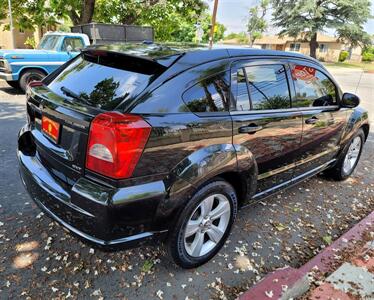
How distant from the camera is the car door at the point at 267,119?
269 centimetres

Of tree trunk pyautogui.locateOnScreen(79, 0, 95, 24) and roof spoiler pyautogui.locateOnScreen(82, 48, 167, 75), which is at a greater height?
tree trunk pyautogui.locateOnScreen(79, 0, 95, 24)

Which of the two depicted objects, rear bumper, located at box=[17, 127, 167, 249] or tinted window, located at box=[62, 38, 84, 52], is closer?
rear bumper, located at box=[17, 127, 167, 249]

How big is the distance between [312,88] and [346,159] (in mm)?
1629

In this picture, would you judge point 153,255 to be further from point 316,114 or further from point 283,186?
point 316,114

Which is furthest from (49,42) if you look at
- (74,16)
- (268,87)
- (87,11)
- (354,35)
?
(354,35)

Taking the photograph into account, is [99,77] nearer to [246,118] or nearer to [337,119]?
[246,118]

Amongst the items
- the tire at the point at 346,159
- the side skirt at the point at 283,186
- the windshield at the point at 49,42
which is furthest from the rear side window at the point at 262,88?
the windshield at the point at 49,42

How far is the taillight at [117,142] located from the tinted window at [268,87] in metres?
1.18

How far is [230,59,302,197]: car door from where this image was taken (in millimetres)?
2688

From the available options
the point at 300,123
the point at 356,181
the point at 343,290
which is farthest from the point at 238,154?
the point at 356,181

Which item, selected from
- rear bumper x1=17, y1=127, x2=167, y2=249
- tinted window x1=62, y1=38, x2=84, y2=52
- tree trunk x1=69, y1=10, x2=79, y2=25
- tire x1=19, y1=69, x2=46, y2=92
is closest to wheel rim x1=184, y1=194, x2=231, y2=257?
rear bumper x1=17, y1=127, x2=167, y2=249

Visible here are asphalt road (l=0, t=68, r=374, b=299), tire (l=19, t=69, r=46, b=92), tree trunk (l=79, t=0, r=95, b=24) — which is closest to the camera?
asphalt road (l=0, t=68, r=374, b=299)

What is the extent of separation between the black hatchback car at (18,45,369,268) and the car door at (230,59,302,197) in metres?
0.01

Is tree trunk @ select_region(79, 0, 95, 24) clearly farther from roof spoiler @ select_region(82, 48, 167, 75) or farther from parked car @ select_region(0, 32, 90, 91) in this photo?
roof spoiler @ select_region(82, 48, 167, 75)
